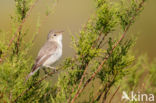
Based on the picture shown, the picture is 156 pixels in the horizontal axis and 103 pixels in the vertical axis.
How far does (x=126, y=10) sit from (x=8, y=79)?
1.10m

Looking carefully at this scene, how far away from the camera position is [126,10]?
7.34 ft

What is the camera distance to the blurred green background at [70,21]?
9.16ft

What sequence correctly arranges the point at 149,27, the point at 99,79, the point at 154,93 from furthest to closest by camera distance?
the point at 149,27, the point at 154,93, the point at 99,79

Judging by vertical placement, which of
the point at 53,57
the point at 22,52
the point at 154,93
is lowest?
the point at 154,93

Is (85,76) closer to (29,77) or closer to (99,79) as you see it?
(99,79)

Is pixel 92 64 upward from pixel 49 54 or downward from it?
upward

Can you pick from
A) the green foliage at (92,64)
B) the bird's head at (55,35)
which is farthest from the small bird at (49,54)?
the green foliage at (92,64)

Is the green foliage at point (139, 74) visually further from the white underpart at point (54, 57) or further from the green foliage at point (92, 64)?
the white underpart at point (54, 57)

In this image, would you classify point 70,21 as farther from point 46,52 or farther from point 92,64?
point 92,64

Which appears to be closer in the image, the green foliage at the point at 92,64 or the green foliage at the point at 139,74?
the green foliage at the point at 92,64

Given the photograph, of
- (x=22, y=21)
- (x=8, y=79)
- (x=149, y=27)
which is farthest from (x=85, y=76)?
(x=149, y=27)

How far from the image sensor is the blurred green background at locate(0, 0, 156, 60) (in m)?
2.79

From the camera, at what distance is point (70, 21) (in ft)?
32.4

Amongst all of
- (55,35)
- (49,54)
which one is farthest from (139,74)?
(55,35)
